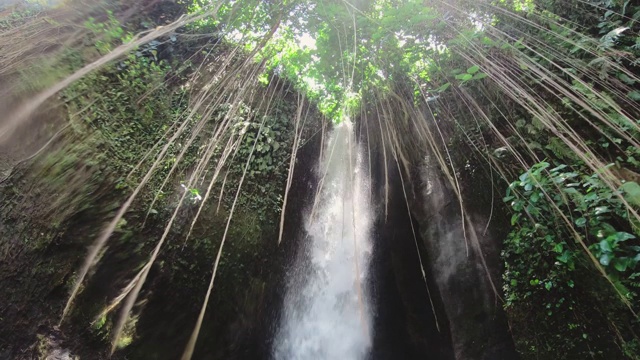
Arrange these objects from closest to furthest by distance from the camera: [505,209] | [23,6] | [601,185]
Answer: [601,185]
[505,209]
[23,6]

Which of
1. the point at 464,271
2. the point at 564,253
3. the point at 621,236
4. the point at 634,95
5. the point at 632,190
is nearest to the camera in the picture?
the point at 632,190

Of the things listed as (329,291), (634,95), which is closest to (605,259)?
(634,95)

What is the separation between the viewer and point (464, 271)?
3.50 meters

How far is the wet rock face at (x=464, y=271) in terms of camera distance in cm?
316

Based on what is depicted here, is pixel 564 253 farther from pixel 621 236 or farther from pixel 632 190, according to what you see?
pixel 632 190

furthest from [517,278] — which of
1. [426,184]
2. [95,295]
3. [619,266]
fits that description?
[95,295]

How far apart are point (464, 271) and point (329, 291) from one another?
165cm

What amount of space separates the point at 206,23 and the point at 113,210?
2766 millimetres

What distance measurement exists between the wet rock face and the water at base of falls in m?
0.93

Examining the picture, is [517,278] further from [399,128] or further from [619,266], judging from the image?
[399,128]

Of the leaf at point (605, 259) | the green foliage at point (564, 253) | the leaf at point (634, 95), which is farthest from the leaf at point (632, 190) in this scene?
the leaf at point (634, 95)

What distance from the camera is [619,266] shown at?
6.02ft

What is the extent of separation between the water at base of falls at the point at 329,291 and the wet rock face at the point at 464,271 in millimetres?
926

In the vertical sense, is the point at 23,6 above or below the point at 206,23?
below
